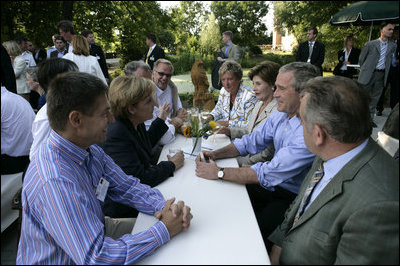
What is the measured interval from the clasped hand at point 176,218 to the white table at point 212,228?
37mm

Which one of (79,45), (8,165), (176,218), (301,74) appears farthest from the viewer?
(79,45)

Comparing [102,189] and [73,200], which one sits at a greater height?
[73,200]

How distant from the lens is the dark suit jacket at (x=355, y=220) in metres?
0.91

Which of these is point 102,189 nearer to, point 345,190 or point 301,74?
point 345,190

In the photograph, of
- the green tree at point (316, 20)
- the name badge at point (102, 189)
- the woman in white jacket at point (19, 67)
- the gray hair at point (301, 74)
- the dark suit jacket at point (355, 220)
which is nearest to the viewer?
the dark suit jacket at point (355, 220)

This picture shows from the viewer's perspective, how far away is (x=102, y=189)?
57.4 inches

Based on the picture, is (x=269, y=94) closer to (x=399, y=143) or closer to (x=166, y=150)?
(x=166, y=150)

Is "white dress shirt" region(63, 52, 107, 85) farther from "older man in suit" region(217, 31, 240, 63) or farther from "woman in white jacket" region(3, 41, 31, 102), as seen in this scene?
"older man in suit" region(217, 31, 240, 63)

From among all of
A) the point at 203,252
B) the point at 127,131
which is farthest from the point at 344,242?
the point at 127,131

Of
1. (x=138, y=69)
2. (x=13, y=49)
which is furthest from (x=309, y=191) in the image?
(x=13, y=49)

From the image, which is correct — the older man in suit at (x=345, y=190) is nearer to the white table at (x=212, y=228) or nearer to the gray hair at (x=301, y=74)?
the white table at (x=212, y=228)

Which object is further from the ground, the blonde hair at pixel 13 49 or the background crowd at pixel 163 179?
the blonde hair at pixel 13 49

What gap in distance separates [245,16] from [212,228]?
5.87ft

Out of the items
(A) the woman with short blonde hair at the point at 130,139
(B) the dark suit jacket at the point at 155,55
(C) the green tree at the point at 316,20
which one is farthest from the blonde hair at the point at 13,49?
(C) the green tree at the point at 316,20
